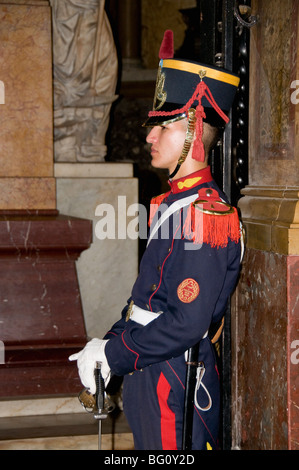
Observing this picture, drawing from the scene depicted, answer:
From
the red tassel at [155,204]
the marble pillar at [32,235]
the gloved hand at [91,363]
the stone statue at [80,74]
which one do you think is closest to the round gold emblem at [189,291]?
the gloved hand at [91,363]

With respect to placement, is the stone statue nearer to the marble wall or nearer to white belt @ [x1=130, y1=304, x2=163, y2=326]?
the marble wall

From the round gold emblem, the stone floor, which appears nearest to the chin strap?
the round gold emblem

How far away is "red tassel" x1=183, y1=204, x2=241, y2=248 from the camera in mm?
1793

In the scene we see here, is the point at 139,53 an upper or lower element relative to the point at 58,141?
upper

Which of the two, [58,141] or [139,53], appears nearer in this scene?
[58,141]

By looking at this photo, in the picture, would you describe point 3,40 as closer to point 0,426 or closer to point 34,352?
point 34,352

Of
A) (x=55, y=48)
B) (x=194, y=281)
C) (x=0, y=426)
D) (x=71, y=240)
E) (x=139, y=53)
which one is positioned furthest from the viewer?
(x=139, y=53)

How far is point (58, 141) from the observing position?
4578 millimetres

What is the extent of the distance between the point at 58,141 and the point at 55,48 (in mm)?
619

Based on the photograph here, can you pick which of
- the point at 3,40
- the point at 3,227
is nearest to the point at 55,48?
the point at 3,40

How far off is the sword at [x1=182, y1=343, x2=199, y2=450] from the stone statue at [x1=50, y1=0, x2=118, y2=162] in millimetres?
2839

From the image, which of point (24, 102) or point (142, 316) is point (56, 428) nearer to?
point (142, 316)

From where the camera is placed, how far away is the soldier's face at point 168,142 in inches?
76.3

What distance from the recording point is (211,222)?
1.81m
